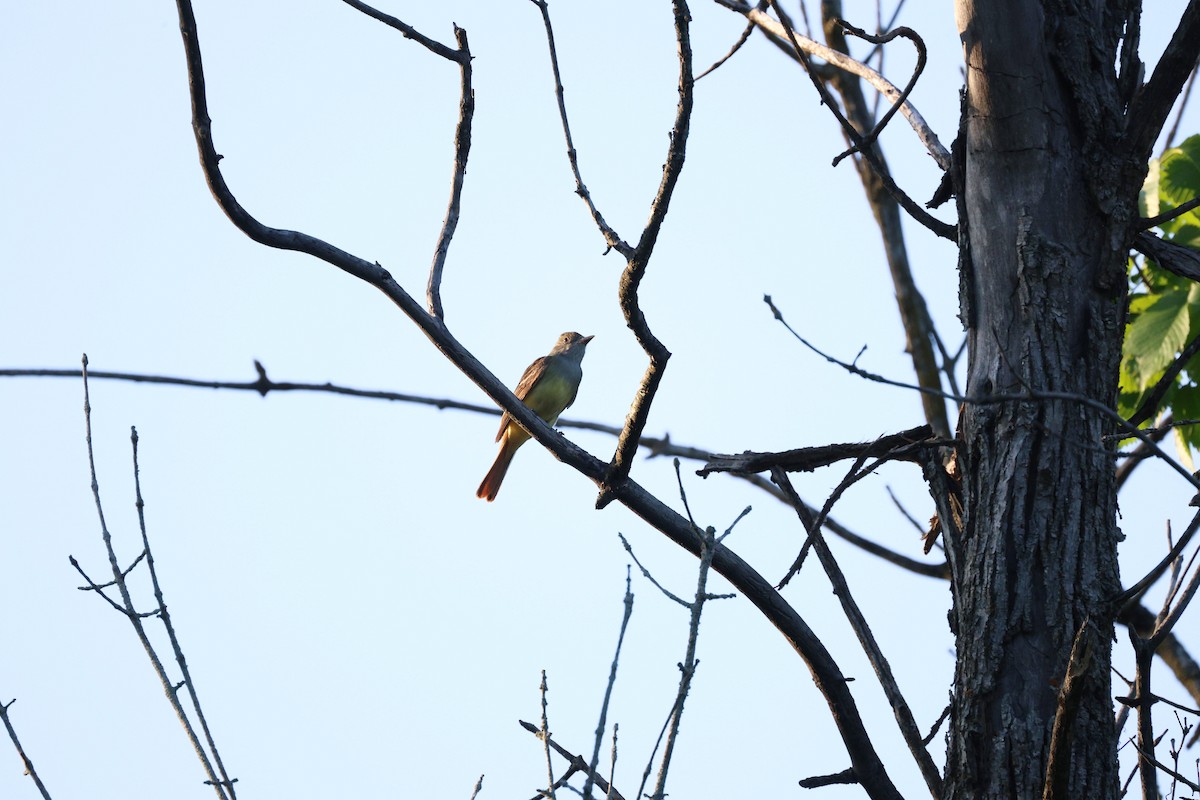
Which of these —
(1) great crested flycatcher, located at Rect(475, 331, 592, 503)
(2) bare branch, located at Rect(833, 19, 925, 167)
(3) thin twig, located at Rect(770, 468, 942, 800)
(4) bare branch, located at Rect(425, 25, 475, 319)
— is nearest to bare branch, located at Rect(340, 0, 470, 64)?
(4) bare branch, located at Rect(425, 25, 475, 319)

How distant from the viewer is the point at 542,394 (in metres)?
9.94

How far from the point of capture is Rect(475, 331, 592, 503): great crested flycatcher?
9.80 meters

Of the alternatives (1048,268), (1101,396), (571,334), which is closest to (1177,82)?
(1048,268)

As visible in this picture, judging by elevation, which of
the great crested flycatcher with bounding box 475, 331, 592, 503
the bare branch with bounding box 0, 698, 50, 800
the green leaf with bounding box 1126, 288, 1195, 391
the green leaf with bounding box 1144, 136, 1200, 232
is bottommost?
the bare branch with bounding box 0, 698, 50, 800

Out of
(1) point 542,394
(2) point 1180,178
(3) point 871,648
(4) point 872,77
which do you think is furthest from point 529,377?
(3) point 871,648

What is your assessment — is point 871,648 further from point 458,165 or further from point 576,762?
point 458,165

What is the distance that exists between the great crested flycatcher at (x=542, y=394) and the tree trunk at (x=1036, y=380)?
21.7 feet

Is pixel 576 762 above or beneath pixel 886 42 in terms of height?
beneath

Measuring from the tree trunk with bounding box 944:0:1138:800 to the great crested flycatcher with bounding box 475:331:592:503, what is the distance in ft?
21.7

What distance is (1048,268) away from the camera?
308cm

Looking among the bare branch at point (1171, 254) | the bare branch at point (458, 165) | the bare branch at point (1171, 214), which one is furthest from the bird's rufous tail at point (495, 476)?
the bare branch at point (1171, 214)

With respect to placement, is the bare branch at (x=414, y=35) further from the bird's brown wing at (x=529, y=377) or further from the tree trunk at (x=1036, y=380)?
the bird's brown wing at (x=529, y=377)

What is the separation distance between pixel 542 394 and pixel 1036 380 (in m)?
7.08

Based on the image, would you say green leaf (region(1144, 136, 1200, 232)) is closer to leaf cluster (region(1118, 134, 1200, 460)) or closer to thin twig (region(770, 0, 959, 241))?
leaf cluster (region(1118, 134, 1200, 460))
